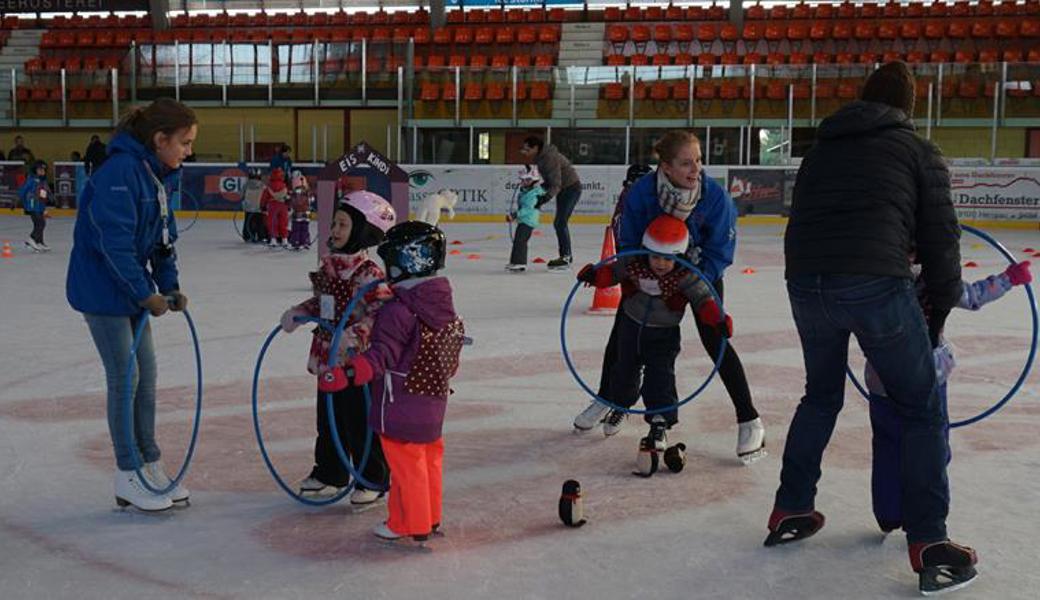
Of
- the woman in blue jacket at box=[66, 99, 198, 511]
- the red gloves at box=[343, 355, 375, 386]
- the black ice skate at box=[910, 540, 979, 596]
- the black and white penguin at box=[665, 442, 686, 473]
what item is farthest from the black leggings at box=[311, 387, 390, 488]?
the black ice skate at box=[910, 540, 979, 596]

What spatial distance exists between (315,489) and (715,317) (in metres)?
1.78

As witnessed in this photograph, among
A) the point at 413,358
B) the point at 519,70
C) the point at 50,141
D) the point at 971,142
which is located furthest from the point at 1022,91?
the point at 50,141

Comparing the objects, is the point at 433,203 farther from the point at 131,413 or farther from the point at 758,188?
the point at 758,188

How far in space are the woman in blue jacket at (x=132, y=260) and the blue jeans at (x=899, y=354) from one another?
2.24m

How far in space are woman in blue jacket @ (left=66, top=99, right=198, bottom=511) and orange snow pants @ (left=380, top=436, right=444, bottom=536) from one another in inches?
37.7

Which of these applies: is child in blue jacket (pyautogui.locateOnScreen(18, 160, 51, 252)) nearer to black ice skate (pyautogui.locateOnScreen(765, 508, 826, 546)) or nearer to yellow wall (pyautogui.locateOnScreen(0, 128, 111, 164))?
yellow wall (pyautogui.locateOnScreen(0, 128, 111, 164))

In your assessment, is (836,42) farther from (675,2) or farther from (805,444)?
(805,444)

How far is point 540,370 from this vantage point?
745 centimetres

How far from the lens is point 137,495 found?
14.7ft

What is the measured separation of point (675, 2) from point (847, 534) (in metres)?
28.1

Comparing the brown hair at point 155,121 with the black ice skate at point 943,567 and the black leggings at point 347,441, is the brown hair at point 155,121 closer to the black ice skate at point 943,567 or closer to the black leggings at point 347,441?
the black leggings at point 347,441

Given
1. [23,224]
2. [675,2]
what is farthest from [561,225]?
[675,2]

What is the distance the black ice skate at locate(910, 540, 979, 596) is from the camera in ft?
12.1

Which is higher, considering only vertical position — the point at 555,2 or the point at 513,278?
the point at 555,2
